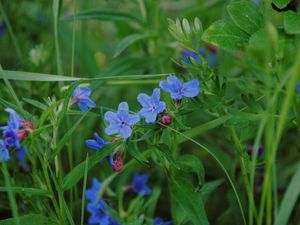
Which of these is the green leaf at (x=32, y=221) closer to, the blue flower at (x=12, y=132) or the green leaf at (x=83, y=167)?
the green leaf at (x=83, y=167)

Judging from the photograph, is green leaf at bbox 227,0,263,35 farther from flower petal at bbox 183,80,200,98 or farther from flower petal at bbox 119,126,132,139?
flower petal at bbox 119,126,132,139

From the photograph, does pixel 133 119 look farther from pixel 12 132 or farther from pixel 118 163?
pixel 12 132

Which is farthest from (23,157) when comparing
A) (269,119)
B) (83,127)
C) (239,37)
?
(269,119)

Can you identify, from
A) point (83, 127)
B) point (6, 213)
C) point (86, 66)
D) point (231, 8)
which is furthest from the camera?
point (86, 66)

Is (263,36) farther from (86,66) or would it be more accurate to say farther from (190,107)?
(86,66)

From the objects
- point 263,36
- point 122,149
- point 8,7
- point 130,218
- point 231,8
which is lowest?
point 130,218

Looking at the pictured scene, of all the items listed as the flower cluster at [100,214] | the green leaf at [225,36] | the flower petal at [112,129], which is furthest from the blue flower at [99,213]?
the green leaf at [225,36]

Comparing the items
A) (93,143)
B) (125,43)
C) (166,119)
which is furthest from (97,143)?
(125,43)
